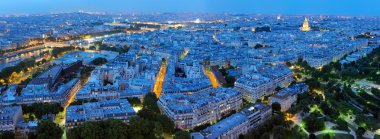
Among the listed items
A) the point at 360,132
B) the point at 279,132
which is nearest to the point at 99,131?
the point at 279,132

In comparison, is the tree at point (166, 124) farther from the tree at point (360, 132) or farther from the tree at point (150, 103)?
the tree at point (360, 132)

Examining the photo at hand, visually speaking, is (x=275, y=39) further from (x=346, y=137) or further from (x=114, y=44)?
(x=346, y=137)

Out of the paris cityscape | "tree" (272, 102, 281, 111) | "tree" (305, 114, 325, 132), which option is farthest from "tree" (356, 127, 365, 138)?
"tree" (272, 102, 281, 111)

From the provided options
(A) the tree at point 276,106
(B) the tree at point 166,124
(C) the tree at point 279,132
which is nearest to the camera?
(C) the tree at point 279,132

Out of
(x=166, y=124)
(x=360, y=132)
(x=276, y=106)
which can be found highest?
(x=276, y=106)

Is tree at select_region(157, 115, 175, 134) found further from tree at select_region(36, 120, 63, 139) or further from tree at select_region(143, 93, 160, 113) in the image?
tree at select_region(36, 120, 63, 139)

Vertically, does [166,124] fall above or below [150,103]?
below

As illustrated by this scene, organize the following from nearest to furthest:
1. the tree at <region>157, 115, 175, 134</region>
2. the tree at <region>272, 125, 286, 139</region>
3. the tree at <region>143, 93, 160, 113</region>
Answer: the tree at <region>272, 125, 286, 139</region> → the tree at <region>157, 115, 175, 134</region> → the tree at <region>143, 93, 160, 113</region>

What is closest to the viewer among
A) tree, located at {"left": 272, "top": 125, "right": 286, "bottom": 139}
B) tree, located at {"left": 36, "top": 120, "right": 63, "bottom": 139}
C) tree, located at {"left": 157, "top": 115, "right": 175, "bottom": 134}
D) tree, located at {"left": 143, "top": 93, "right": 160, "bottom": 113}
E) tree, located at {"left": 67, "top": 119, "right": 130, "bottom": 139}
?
tree, located at {"left": 67, "top": 119, "right": 130, "bottom": 139}

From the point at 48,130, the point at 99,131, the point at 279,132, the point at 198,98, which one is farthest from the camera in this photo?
the point at 198,98

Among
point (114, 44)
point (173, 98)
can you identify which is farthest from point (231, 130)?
point (114, 44)

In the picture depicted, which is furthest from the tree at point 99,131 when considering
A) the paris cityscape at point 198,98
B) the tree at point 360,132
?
the tree at point 360,132

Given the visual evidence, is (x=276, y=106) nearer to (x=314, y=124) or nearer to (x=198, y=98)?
(x=314, y=124)

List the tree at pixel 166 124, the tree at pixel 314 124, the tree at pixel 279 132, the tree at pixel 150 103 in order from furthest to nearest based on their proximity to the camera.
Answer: the tree at pixel 150 103 → the tree at pixel 314 124 → the tree at pixel 166 124 → the tree at pixel 279 132
